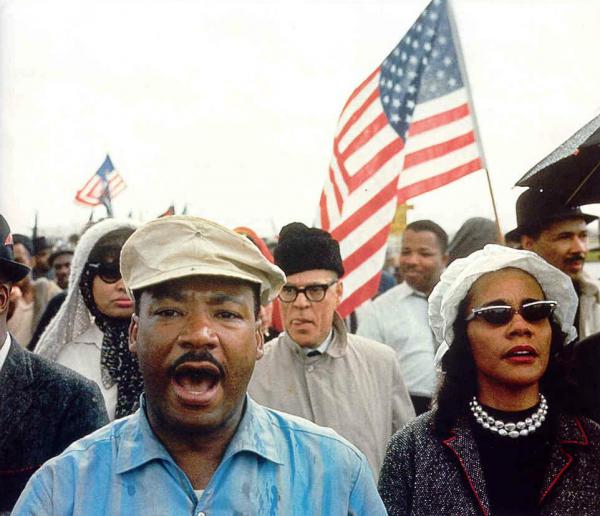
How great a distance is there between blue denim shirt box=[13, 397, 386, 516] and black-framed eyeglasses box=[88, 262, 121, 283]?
1.63 metres

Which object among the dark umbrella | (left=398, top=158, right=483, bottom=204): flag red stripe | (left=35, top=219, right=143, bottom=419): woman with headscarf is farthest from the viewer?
(left=398, top=158, right=483, bottom=204): flag red stripe

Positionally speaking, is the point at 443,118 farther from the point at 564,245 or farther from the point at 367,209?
the point at 564,245

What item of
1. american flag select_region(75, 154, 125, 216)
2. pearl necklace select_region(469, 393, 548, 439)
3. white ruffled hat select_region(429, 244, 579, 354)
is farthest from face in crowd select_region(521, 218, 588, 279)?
american flag select_region(75, 154, 125, 216)

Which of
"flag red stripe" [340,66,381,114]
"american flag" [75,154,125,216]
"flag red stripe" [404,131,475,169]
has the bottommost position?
"flag red stripe" [404,131,475,169]

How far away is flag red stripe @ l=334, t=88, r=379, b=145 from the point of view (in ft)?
17.0

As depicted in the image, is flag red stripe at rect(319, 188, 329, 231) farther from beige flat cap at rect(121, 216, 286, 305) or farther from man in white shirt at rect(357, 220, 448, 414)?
beige flat cap at rect(121, 216, 286, 305)

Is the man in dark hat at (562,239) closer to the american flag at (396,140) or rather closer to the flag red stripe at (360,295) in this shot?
the american flag at (396,140)

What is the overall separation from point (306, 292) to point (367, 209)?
1.45 m

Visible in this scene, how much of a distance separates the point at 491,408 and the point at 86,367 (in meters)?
1.76

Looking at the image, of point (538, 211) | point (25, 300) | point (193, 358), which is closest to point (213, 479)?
point (193, 358)

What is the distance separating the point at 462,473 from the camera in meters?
2.49

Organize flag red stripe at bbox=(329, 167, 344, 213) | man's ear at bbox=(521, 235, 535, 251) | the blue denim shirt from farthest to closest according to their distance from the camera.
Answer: flag red stripe at bbox=(329, 167, 344, 213) < man's ear at bbox=(521, 235, 535, 251) < the blue denim shirt

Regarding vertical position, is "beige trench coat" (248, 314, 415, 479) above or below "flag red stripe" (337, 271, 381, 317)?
below

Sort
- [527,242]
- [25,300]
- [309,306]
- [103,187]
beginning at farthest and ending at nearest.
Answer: [103,187] → [25,300] → [527,242] → [309,306]
